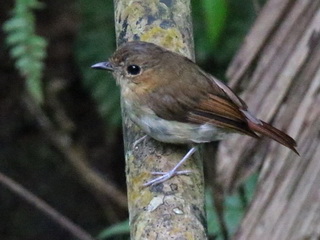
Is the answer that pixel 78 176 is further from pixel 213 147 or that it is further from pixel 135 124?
pixel 135 124

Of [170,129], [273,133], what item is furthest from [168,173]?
[273,133]

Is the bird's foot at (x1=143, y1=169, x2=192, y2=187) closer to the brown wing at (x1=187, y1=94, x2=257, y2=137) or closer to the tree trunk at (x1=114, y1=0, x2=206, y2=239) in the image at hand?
the tree trunk at (x1=114, y1=0, x2=206, y2=239)

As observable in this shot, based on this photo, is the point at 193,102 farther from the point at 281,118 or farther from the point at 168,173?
the point at 168,173

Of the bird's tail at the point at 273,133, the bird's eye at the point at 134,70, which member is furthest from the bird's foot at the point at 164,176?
the bird's eye at the point at 134,70

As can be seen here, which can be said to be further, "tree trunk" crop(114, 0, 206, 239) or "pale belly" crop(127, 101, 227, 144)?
"pale belly" crop(127, 101, 227, 144)

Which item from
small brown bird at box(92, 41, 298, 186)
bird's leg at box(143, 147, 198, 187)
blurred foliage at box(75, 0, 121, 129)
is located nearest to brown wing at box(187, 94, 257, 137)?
small brown bird at box(92, 41, 298, 186)

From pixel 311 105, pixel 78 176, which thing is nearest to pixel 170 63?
pixel 311 105

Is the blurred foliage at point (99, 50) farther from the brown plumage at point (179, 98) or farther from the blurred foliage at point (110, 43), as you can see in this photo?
the brown plumage at point (179, 98)
